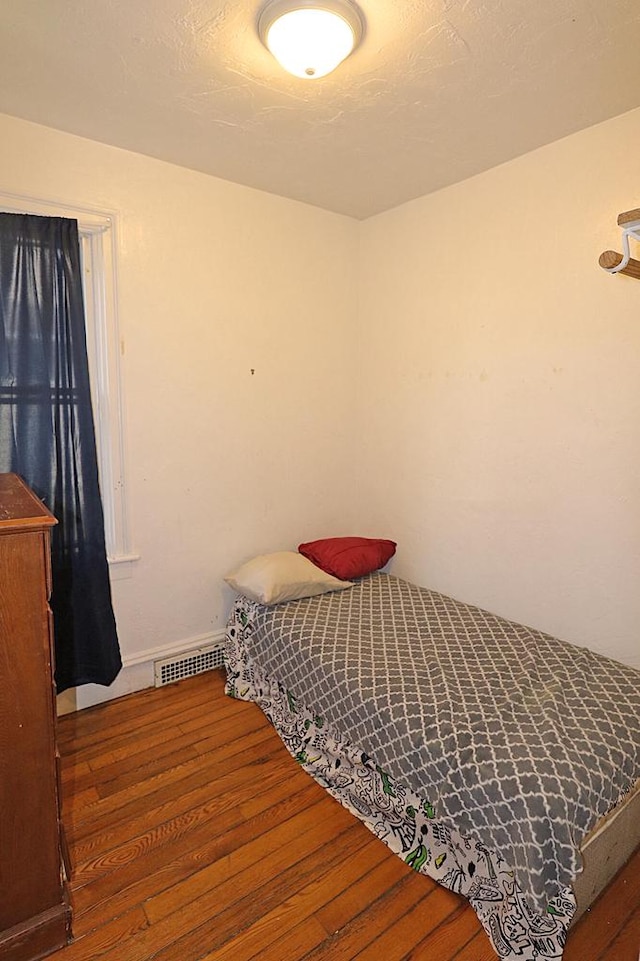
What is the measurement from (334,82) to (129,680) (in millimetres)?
2650

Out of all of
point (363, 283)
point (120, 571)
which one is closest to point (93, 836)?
point (120, 571)

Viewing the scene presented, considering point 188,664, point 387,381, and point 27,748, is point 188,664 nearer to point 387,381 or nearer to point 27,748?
point 27,748

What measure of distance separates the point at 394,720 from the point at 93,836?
3.54 ft

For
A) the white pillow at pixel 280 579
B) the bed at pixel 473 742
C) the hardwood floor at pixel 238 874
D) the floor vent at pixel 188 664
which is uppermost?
the white pillow at pixel 280 579

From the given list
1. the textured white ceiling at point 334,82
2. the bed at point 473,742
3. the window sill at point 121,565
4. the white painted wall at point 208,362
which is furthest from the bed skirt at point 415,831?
the textured white ceiling at point 334,82

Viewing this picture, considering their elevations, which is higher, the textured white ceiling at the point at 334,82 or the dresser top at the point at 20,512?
the textured white ceiling at the point at 334,82

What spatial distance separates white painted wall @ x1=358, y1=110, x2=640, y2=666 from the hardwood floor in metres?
1.08

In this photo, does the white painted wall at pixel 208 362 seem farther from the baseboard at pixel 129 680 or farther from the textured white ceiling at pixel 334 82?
the textured white ceiling at pixel 334 82

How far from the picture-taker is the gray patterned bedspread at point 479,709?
53.4 inches

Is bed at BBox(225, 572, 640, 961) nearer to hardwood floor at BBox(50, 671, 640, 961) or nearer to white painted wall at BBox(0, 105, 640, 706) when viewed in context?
hardwood floor at BBox(50, 671, 640, 961)

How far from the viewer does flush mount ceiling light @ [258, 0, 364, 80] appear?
54.2 inches

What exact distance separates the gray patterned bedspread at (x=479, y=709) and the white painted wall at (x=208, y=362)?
0.52 metres

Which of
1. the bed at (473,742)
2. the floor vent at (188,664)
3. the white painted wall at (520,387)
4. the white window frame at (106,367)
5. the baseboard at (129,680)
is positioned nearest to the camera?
the bed at (473,742)

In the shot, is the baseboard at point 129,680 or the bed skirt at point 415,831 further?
the baseboard at point 129,680
